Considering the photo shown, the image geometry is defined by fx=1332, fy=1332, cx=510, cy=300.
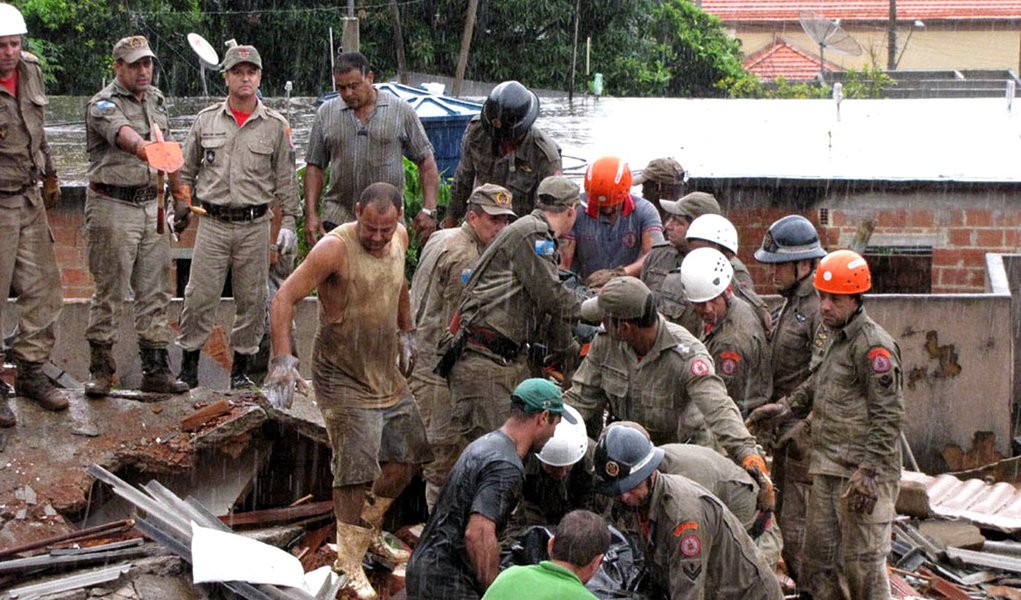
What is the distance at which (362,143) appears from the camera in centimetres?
908

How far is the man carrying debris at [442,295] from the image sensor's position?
25.9 ft

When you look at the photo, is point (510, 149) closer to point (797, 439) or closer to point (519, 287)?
point (519, 287)

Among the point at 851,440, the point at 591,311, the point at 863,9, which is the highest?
the point at 863,9

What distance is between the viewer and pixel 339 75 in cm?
899

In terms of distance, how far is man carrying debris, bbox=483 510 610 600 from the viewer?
4719mm

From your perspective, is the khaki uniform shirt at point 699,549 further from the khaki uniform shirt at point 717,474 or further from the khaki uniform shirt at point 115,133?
the khaki uniform shirt at point 115,133

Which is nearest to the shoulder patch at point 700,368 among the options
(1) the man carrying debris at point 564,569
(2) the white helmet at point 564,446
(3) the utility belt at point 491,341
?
(2) the white helmet at point 564,446

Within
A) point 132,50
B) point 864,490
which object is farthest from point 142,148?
point 864,490

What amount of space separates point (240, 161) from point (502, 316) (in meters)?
2.27

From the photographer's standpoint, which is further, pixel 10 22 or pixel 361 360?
pixel 10 22

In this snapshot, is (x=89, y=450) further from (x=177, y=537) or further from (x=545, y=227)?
(x=545, y=227)

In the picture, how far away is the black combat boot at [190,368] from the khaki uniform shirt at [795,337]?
12.6ft

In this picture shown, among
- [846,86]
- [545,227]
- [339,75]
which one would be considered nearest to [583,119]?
[339,75]

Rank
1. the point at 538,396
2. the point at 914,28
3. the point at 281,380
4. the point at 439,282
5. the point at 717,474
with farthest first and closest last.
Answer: the point at 914,28
the point at 439,282
the point at 281,380
the point at 717,474
the point at 538,396
